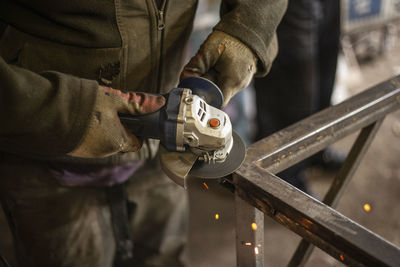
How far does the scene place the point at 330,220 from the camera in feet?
2.67

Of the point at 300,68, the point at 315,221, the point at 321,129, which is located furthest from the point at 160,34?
the point at 300,68

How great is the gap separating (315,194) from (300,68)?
741mm

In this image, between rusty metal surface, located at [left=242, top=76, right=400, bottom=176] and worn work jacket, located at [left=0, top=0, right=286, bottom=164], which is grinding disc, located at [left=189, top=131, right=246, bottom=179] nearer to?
rusty metal surface, located at [left=242, top=76, right=400, bottom=176]

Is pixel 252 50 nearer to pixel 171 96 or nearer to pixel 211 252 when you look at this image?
pixel 171 96

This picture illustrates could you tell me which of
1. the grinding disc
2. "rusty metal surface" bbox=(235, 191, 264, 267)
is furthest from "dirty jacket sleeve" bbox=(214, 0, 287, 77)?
"rusty metal surface" bbox=(235, 191, 264, 267)

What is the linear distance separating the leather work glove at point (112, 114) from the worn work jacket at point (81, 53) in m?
0.02

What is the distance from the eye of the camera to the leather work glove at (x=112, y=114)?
900 mm

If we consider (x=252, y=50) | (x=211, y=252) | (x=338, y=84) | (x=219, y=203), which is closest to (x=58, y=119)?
(x=252, y=50)

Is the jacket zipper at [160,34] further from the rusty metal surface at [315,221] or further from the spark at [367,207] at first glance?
the spark at [367,207]

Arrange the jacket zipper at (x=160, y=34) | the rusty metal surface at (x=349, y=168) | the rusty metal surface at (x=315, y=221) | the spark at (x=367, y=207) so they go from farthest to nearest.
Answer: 1. the spark at (x=367, y=207)
2. the rusty metal surface at (x=349, y=168)
3. the jacket zipper at (x=160, y=34)
4. the rusty metal surface at (x=315, y=221)

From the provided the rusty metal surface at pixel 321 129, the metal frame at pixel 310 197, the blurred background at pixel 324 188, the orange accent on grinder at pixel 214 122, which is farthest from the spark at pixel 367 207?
the orange accent on grinder at pixel 214 122

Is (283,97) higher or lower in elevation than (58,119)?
lower

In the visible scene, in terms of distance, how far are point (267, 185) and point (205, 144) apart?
0.17 m

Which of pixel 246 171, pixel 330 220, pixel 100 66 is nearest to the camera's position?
pixel 330 220
